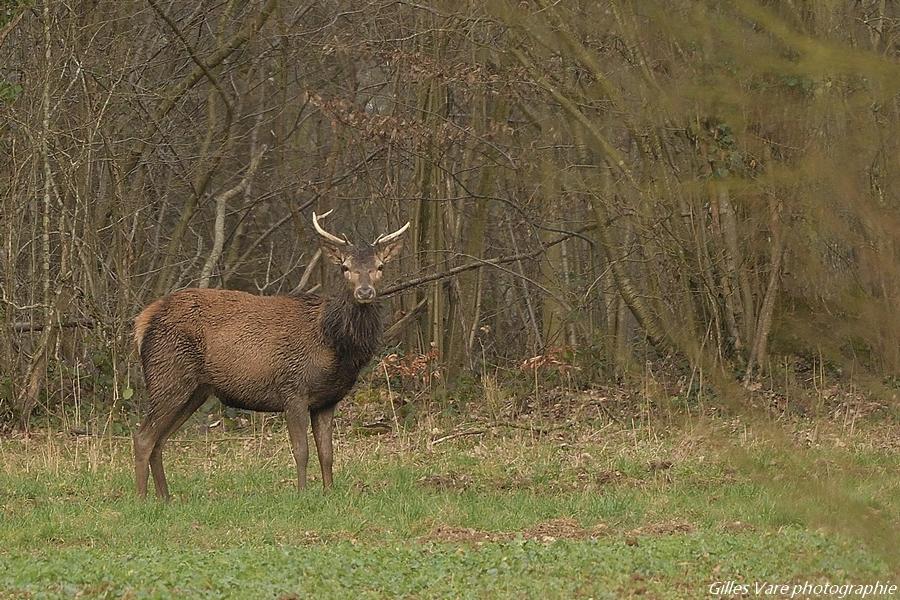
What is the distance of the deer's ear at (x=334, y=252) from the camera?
1291 cm

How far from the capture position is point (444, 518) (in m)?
10.2

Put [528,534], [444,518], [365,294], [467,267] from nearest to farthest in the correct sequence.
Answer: [528,534]
[444,518]
[365,294]
[467,267]

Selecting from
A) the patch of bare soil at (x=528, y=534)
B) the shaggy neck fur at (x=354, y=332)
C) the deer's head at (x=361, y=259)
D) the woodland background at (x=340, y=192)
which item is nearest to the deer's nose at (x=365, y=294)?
the deer's head at (x=361, y=259)

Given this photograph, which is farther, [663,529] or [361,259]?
[361,259]

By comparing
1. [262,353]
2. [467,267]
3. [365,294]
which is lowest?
[467,267]

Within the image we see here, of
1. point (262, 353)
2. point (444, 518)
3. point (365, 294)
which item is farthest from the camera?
point (262, 353)

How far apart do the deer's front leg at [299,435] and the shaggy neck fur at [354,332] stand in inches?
23.6

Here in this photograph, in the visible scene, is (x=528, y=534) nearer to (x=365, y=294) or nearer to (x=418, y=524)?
(x=418, y=524)

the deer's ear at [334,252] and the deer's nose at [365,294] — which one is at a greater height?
the deer's ear at [334,252]

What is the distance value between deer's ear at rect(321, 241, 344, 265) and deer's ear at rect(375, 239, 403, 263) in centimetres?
34

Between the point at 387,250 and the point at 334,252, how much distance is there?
1.65 ft

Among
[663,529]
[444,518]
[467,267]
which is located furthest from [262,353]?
[467,267]

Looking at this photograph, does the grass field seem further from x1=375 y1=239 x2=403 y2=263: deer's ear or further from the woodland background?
x1=375 y1=239 x2=403 y2=263: deer's ear

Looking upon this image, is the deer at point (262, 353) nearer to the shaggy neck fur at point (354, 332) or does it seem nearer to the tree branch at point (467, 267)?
the shaggy neck fur at point (354, 332)
